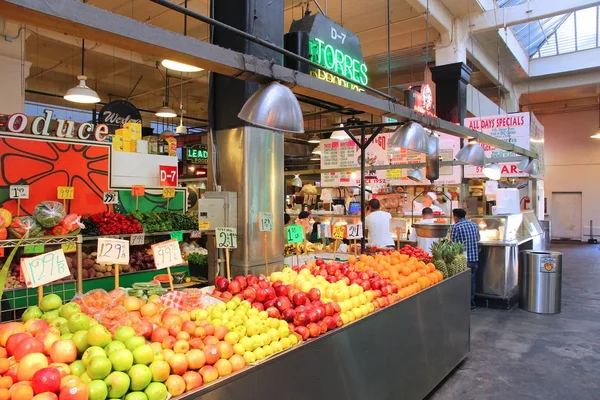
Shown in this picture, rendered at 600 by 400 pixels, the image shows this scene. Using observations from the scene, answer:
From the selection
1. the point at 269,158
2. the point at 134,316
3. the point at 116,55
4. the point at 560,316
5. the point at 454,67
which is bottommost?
the point at 560,316

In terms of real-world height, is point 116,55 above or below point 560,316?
above

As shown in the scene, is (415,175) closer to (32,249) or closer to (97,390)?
(32,249)

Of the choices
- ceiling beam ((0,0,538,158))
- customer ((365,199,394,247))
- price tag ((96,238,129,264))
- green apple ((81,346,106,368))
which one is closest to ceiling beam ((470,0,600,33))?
customer ((365,199,394,247))

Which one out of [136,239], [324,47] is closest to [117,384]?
[324,47]

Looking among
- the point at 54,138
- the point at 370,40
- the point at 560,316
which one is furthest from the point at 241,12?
the point at 370,40

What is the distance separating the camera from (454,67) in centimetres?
841

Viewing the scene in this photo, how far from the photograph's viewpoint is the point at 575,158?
20.0 m

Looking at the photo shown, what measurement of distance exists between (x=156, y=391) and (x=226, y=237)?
182 cm

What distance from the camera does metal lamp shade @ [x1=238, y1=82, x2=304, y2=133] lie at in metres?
2.76

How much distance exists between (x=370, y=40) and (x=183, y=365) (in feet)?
35.3

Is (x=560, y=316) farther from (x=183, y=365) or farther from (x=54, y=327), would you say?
(x=54, y=327)

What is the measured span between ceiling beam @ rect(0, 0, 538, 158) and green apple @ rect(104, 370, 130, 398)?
61.3 inches

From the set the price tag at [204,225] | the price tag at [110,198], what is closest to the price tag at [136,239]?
the price tag at [110,198]

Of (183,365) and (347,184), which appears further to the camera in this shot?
(347,184)
